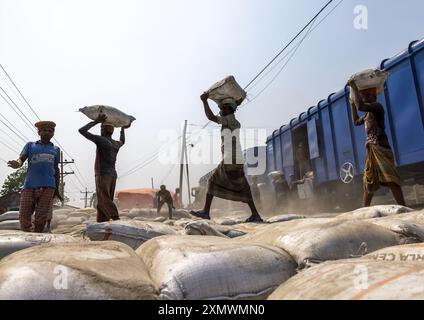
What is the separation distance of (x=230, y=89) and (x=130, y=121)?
54.4 inches

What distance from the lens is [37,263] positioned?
1.14 meters

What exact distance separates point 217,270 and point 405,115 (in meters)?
4.90

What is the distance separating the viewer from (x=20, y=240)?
2.10 metres

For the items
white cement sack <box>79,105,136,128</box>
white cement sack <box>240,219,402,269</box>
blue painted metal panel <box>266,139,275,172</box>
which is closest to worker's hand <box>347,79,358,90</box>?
white cement sack <box>240,219,402,269</box>

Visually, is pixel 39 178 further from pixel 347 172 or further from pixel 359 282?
pixel 347 172

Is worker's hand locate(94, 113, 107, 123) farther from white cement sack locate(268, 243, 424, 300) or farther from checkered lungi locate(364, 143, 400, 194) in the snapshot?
white cement sack locate(268, 243, 424, 300)

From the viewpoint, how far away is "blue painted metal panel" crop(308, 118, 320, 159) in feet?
25.1

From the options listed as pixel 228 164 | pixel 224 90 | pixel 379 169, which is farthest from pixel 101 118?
pixel 379 169

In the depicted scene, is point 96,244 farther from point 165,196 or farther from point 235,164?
point 165,196

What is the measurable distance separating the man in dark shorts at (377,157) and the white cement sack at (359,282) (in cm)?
284

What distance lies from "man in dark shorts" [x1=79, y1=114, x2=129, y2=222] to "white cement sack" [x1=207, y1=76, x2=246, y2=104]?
1255mm

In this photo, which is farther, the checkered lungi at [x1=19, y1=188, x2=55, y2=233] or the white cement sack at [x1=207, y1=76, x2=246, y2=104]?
the white cement sack at [x1=207, y1=76, x2=246, y2=104]

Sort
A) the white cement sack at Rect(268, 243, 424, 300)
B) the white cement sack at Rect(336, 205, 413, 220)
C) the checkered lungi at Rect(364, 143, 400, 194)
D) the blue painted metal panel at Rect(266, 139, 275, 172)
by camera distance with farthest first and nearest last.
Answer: the blue painted metal panel at Rect(266, 139, 275, 172) → the checkered lungi at Rect(364, 143, 400, 194) → the white cement sack at Rect(336, 205, 413, 220) → the white cement sack at Rect(268, 243, 424, 300)
